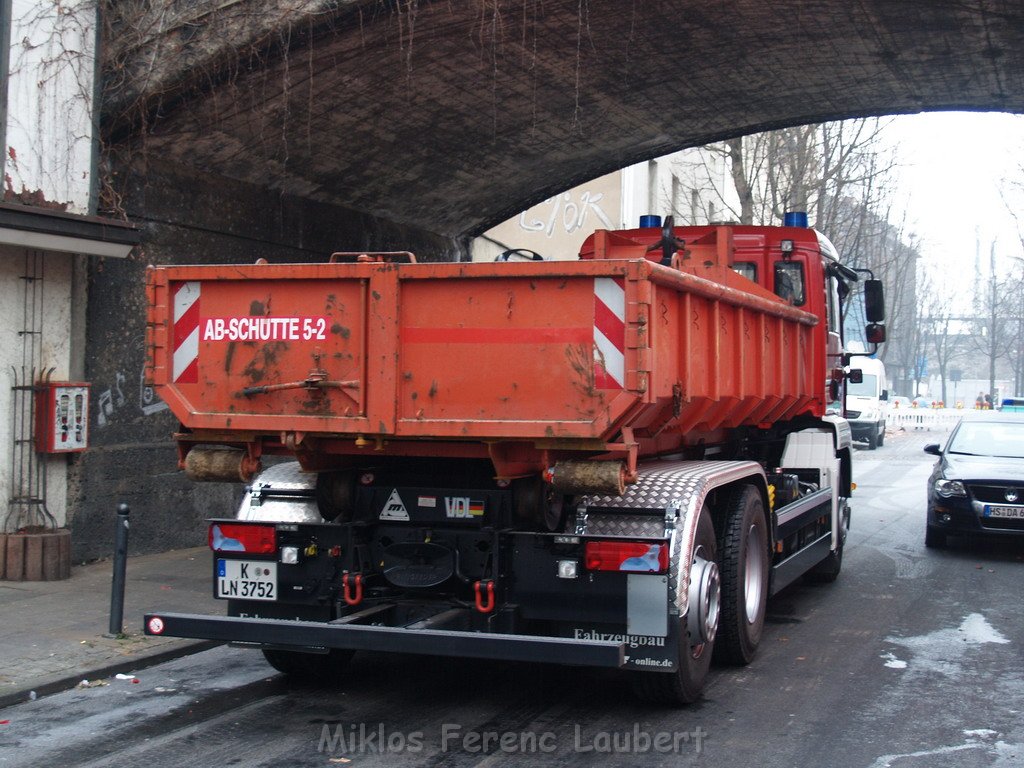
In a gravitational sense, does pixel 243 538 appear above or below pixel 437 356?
below

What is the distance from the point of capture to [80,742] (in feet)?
18.9

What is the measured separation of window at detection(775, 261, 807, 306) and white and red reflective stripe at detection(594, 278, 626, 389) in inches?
190

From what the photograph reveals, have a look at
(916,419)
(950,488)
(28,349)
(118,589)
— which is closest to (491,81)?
(28,349)

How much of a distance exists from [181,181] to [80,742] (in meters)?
6.78

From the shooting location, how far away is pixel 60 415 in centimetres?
984

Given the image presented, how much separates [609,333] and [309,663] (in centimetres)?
291

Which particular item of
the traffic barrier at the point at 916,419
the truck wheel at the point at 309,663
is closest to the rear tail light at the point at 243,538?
the truck wheel at the point at 309,663

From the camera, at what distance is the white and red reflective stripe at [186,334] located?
6.16 meters

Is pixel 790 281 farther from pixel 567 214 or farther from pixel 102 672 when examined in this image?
pixel 567 214

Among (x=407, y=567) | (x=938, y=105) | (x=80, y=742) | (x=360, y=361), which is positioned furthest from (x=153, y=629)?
(x=938, y=105)

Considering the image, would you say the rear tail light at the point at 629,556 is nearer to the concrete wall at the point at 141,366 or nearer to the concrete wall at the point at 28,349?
the concrete wall at the point at 28,349

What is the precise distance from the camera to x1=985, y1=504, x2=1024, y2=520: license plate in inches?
473

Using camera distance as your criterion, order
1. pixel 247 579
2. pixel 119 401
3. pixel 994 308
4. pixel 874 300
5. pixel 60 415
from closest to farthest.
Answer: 1. pixel 247 579
2. pixel 60 415
3. pixel 874 300
4. pixel 119 401
5. pixel 994 308

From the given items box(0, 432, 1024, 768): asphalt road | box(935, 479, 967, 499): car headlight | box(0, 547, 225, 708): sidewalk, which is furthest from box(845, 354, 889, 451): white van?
box(0, 547, 225, 708): sidewalk
